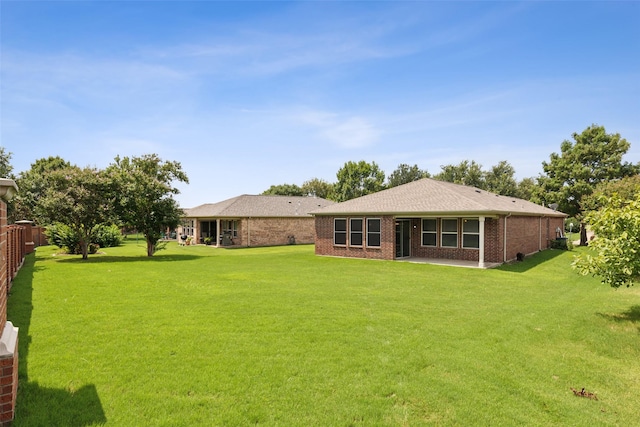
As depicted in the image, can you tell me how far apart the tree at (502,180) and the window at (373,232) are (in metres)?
45.9

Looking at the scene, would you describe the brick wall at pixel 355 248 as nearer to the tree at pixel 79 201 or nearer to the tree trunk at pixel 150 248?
the tree trunk at pixel 150 248

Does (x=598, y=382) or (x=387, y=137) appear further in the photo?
(x=387, y=137)

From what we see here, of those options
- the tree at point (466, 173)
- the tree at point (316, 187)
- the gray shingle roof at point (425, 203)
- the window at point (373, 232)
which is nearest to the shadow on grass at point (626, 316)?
the gray shingle roof at point (425, 203)

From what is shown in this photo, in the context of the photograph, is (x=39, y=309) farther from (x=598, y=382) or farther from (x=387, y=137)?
(x=387, y=137)

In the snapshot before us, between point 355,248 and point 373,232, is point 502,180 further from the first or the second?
point 355,248

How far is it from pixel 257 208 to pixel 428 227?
1589cm

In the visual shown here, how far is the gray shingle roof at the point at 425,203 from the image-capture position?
16.1 m

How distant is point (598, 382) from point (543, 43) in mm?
12743

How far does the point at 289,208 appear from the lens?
32.6 meters

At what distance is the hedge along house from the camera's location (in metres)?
16.6

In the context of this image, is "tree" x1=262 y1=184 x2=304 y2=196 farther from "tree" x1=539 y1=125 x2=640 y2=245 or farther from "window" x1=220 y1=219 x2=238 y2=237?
"tree" x1=539 y1=125 x2=640 y2=245

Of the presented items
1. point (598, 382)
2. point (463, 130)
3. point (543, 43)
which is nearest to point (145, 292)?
point (598, 382)

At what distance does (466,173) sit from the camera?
196 ft

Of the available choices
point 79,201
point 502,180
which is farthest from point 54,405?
point 502,180
